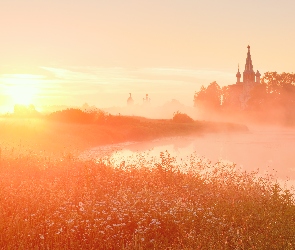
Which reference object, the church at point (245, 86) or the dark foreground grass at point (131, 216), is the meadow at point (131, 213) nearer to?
the dark foreground grass at point (131, 216)

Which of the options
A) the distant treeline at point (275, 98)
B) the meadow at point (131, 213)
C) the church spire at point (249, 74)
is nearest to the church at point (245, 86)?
the church spire at point (249, 74)

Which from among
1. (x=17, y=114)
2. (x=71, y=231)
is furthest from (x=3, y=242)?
(x=17, y=114)

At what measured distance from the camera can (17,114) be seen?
62.5 metres

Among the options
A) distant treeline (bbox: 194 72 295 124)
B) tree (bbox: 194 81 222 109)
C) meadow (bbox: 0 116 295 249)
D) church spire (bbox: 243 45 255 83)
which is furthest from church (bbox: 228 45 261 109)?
meadow (bbox: 0 116 295 249)

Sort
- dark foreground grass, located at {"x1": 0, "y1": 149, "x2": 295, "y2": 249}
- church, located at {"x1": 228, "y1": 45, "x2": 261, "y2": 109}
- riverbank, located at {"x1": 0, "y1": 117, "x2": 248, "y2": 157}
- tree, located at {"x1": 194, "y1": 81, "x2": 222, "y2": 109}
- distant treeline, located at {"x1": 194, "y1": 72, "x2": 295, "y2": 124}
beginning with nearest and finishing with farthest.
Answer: dark foreground grass, located at {"x1": 0, "y1": 149, "x2": 295, "y2": 249}, riverbank, located at {"x1": 0, "y1": 117, "x2": 248, "y2": 157}, distant treeline, located at {"x1": 194, "y1": 72, "x2": 295, "y2": 124}, tree, located at {"x1": 194, "y1": 81, "x2": 222, "y2": 109}, church, located at {"x1": 228, "y1": 45, "x2": 261, "y2": 109}

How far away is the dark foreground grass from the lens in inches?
347

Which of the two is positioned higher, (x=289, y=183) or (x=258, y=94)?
(x=258, y=94)

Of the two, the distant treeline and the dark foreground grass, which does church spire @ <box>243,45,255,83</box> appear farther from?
the dark foreground grass

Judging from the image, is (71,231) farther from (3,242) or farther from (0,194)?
(0,194)

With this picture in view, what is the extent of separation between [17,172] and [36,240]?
737 centimetres

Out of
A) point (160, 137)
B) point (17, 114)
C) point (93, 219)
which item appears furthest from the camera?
point (17, 114)

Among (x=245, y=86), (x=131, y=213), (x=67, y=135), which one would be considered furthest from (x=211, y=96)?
(x=131, y=213)

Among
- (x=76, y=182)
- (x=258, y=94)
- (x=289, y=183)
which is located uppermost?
(x=258, y=94)

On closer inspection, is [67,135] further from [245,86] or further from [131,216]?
[245,86]
